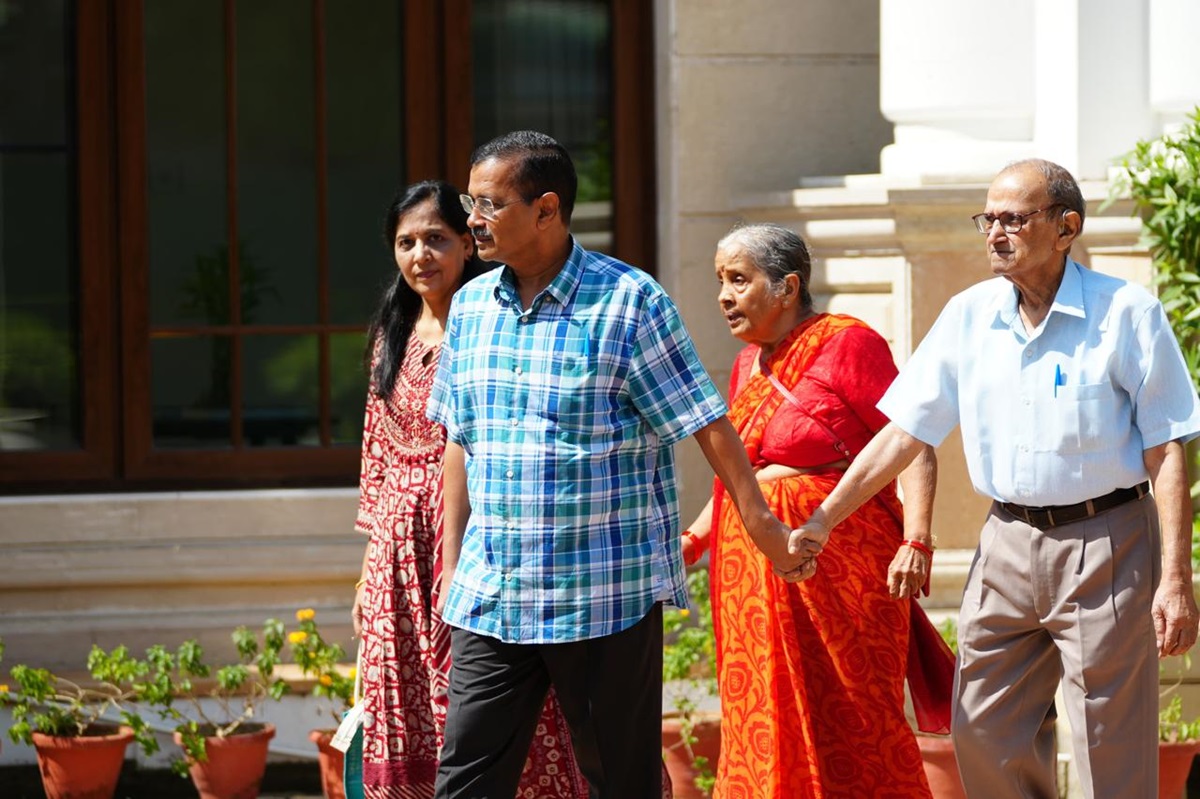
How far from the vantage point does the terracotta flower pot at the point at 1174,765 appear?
5.80 metres

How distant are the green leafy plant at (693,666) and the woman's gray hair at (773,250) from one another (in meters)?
1.23

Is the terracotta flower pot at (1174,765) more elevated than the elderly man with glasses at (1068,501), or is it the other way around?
the elderly man with glasses at (1068,501)

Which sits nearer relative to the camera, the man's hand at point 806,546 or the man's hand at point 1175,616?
the man's hand at point 1175,616

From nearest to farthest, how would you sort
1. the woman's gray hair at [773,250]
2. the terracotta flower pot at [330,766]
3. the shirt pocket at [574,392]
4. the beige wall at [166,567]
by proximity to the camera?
the shirt pocket at [574,392], the woman's gray hair at [773,250], the terracotta flower pot at [330,766], the beige wall at [166,567]

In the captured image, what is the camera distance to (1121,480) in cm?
417

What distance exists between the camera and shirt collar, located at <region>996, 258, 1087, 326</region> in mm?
4207

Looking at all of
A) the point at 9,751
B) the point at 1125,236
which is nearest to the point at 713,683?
the point at 1125,236

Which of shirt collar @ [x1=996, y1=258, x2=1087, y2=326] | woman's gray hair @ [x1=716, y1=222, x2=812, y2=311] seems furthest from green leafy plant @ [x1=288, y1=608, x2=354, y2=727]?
shirt collar @ [x1=996, y1=258, x2=1087, y2=326]

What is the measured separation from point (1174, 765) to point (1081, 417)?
2.14 metres

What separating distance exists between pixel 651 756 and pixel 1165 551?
119 cm

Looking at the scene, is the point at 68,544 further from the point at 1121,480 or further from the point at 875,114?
the point at 1121,480

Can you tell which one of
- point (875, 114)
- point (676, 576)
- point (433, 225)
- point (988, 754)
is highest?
point (875, 114)

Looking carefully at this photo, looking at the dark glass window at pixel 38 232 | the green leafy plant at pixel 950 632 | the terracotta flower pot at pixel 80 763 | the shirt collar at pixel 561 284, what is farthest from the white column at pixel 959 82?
the terracotta flower pot at pixel 80 763

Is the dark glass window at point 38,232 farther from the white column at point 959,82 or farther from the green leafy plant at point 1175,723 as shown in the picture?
the green leafy plant at point 1175,723
